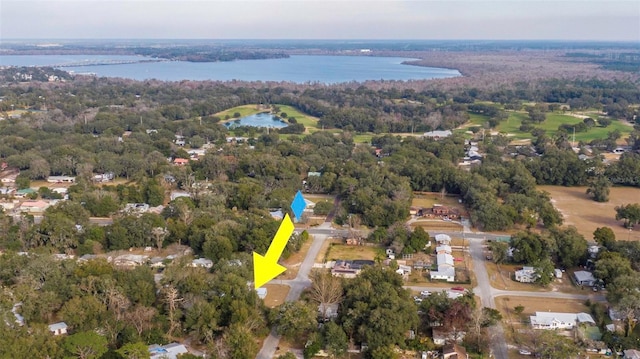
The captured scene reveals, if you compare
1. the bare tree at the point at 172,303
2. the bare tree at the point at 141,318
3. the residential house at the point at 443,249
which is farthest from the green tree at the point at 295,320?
the residential house at the point at 443,249

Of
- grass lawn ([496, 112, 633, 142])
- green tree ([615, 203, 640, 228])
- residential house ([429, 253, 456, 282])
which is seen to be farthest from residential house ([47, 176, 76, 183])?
grass lawn ([496, 112, 633, 142])

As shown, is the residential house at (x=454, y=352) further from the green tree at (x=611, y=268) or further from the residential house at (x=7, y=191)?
the residential house at (x=7, y=191)

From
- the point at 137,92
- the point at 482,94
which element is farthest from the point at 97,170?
the point at 482,94

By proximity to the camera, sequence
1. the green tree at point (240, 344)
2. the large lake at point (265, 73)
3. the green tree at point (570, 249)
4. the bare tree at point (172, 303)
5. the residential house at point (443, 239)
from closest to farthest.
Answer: the green tree at point (240, 344)
the bare tree at point (172, 303)
the green tree at point (570, 249)
the residential house at point (443, 239)
the large lake at point (265, 73)

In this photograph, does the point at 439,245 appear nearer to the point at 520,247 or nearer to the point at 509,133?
the point at 520,247

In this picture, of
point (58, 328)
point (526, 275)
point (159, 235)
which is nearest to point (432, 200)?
point (526, 275)

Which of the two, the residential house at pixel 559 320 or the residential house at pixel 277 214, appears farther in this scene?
the residential house at pixel 277 214

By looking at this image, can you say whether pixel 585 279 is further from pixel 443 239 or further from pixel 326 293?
pixel 326 293
